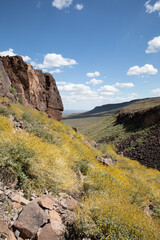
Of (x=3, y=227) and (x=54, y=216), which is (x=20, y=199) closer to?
(x=3, y=227)

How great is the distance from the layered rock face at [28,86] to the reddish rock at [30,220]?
9.29 metres

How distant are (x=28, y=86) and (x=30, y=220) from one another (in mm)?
12809

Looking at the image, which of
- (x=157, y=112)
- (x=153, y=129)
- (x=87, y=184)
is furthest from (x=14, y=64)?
(x=157, y=112)

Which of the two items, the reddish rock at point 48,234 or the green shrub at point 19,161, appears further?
the green shrub at point 19,161

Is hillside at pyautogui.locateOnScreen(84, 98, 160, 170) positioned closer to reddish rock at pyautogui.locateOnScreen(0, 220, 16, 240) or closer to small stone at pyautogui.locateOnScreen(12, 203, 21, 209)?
small stone at pyautogui.locateOnScreen(12, 203, 21, 209)

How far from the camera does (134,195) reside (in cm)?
493

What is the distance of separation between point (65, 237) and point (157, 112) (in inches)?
1320

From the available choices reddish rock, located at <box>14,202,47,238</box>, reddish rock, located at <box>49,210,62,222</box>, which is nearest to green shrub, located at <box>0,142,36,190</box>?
reddish rock, located at <box>14,202,47,238</box>

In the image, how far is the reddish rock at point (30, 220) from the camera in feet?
7.09

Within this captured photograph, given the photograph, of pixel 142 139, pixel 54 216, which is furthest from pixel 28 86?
pixel 142 139

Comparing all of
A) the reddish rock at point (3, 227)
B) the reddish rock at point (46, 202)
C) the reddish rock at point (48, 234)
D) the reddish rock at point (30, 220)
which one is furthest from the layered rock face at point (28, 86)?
the reddish rock at point (48, 234)

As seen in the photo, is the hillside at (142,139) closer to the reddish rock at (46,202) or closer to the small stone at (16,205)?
the reddish rock at (46,202)

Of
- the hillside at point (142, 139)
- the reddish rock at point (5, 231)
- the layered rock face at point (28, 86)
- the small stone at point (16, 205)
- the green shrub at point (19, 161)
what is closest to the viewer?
the reddish rock at point (5, 231)

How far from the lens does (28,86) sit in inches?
527
